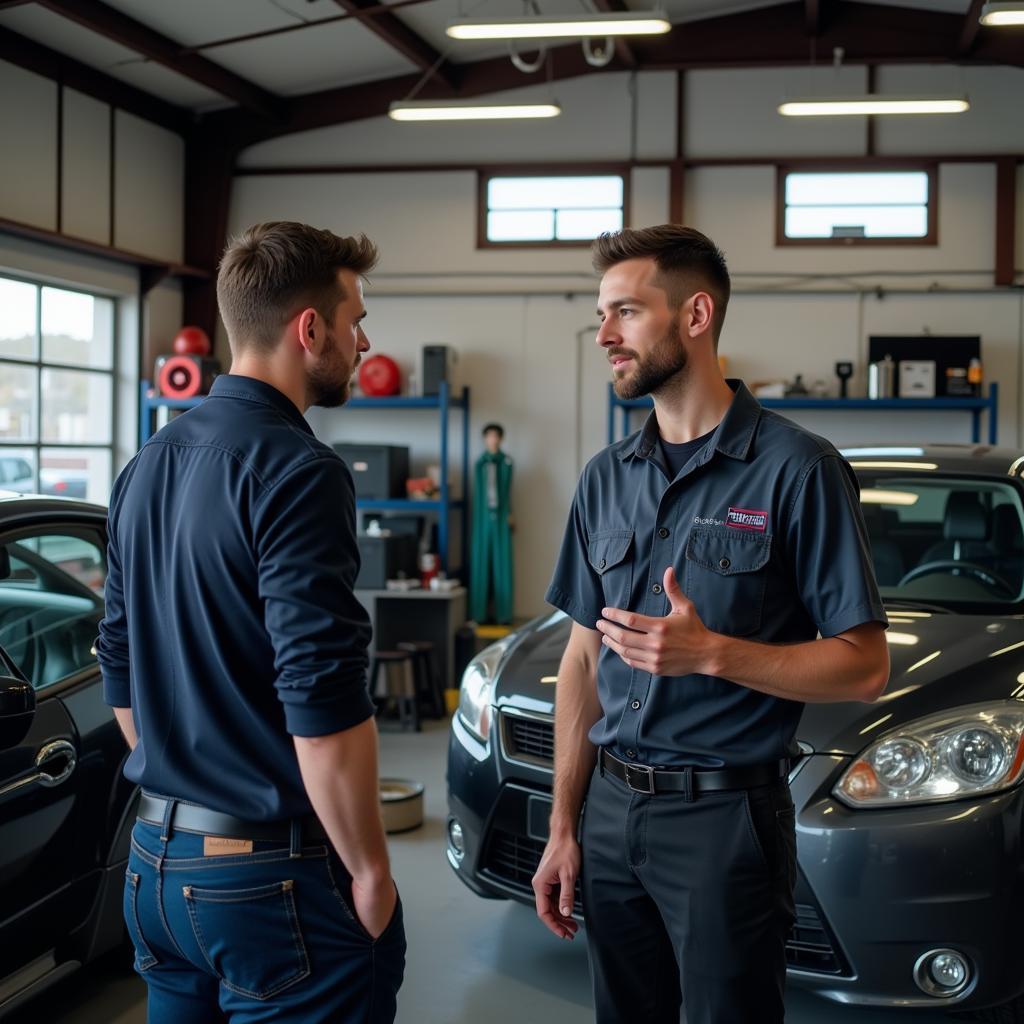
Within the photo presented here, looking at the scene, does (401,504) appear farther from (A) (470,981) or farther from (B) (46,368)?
(A) (470,981)

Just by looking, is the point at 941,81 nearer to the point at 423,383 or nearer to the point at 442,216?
the point at 442,216

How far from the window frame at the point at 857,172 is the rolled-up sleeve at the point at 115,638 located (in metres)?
8.11

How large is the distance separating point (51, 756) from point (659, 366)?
5.57ft

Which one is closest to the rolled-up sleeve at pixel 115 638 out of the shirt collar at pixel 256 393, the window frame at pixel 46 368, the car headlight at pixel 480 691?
the shirt collar at pixel 256 393

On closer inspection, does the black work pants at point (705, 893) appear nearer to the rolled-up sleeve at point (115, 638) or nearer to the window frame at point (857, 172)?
the rolled-up sleeve at point (115, 638)

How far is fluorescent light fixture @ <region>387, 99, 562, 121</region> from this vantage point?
7.58 metres

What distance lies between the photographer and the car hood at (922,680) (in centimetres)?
257

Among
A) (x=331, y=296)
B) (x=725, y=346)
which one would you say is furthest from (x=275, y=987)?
(x=725, y=346)

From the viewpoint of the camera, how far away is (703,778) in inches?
69.2

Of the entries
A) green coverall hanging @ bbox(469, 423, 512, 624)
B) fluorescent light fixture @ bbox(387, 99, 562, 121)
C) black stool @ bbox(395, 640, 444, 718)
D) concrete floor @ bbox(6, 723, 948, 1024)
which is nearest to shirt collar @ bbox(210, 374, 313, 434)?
concrete floor @ bbox(6, 723, 948, 1024)

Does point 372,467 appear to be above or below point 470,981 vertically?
above

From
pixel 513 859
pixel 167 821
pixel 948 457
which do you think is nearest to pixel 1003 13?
pixel 948 457

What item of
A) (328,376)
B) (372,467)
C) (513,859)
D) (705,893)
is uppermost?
(328,376)

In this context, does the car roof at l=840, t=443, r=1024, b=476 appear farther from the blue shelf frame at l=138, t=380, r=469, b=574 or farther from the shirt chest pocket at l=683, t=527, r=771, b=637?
the blue shelf frame at l=138, t=380, r=469, b=574
